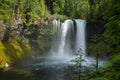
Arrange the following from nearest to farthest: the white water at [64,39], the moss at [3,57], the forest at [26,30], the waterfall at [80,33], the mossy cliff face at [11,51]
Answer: the moss at [3,57], the mossy cliff face at [11,51], the forest at [26,30], the waterfall at [80,33], the white water at [64,39]

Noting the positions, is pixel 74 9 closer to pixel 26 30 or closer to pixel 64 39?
pixel 64 39

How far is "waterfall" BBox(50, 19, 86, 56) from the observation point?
45.2 meters

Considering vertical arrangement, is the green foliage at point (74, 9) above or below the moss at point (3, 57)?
above

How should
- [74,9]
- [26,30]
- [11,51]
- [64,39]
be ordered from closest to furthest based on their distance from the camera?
[11,51]
[26,30]
[64,39]
[74,9]

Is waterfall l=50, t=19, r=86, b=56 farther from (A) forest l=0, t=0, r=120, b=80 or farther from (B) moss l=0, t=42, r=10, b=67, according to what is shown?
(B) moss l=0, t=42, r=10, b=67

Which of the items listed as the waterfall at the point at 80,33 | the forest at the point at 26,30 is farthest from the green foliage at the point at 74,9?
the waterfall at the point at 80,33

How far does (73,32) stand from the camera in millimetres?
45500

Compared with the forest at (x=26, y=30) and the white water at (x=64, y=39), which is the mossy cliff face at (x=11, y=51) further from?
the white water at (x=64, y=39)

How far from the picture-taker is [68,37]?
46000 mm

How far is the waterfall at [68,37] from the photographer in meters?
45.2

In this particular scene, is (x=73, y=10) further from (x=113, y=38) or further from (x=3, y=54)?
(x=113, y=38)

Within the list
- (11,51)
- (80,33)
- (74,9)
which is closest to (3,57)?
(11,51)

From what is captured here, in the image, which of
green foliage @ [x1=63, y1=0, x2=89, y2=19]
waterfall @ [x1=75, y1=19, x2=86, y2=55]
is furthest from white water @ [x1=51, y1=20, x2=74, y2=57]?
green foliage @ [x1=63, y1=0, x2=89, y2=19]

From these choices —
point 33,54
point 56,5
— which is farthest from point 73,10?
point 33,54
